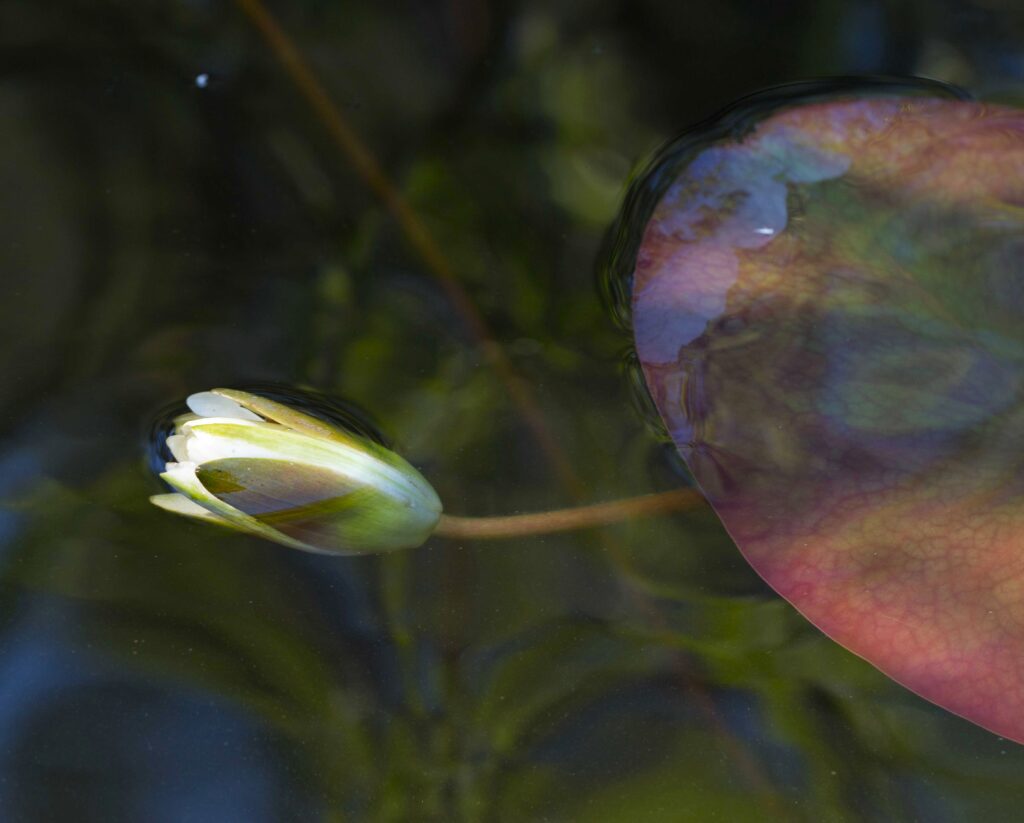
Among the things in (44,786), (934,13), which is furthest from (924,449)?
(44,786)

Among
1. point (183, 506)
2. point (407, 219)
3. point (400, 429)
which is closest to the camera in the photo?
point (183, 506)

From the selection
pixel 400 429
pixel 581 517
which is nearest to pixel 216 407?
pixel 400 429

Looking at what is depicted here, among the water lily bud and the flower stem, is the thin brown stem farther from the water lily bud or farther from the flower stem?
the water lily bud

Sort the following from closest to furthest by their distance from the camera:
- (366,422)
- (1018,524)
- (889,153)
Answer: (1018,524) → (889,153) → (366,422)

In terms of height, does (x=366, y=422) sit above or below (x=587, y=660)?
above

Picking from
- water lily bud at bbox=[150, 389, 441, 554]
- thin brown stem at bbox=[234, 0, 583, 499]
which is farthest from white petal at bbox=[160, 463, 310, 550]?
thin brown stem at bbox=[234, 0, 583, 499]

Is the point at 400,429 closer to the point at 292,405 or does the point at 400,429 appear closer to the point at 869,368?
the point at 292,405

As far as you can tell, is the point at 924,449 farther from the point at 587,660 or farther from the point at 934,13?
the point at 934,13
